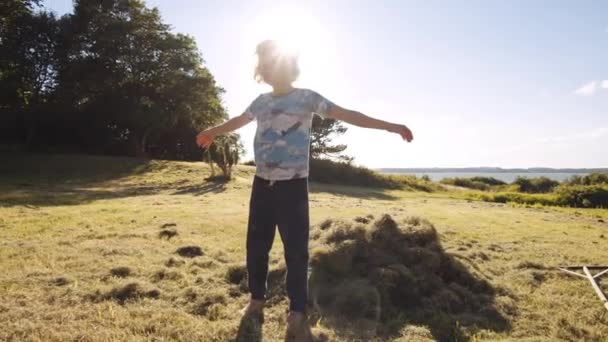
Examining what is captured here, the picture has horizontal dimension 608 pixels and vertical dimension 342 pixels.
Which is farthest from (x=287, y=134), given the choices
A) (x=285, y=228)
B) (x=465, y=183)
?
(x=465, y=183)

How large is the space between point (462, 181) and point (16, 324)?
4148cm

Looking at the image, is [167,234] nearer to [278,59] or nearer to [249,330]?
[249,330]

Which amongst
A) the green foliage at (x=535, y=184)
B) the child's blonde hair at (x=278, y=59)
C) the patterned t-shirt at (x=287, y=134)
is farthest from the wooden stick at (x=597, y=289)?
the green foliage at (x=535, y=184)

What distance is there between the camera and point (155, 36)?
29859 mm

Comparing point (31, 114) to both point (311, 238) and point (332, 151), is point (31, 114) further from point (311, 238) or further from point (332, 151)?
point (311, 238)

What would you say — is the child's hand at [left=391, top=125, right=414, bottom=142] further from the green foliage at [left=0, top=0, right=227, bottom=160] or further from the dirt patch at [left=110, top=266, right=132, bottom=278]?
the green foliage at [left=0, top=0, right=227, bottom=160]

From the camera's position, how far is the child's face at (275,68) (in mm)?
3062

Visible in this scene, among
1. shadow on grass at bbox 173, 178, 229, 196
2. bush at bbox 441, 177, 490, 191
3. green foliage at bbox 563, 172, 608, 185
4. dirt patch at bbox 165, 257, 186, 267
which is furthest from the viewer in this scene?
bush at bbox 441, 177, 490, 191

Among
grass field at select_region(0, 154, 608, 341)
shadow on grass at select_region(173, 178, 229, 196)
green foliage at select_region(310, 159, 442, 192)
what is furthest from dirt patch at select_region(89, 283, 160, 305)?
green foliage at select_region(310, 159, 442, 192)

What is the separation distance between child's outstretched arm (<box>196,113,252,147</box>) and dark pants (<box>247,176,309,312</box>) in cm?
50

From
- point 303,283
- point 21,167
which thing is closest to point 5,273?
point 303,283

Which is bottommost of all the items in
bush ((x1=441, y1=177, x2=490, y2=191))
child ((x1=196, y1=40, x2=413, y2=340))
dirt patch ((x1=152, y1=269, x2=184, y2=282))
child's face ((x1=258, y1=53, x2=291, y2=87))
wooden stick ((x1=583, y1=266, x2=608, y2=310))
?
dirt patch ((x1=152, y1=269, x2=184, y2=282))

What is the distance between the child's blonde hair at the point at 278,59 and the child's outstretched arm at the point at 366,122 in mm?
401

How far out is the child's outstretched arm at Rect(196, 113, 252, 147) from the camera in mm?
3318
